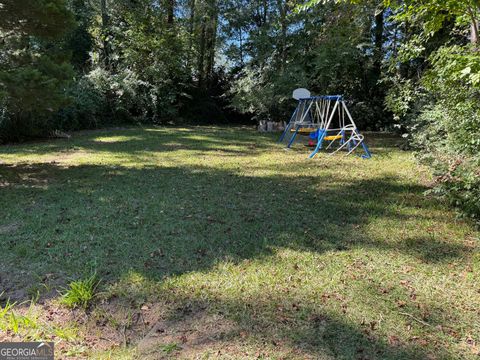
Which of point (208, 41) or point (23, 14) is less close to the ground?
point (208, 41)

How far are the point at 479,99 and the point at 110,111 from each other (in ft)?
42.1

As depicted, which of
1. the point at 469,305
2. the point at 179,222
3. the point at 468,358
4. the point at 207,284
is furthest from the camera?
the point at 179,222

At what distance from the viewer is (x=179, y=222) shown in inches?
150

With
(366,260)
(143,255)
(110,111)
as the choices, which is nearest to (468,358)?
(366,260)

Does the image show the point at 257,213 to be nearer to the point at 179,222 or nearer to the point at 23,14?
the point at 179,222

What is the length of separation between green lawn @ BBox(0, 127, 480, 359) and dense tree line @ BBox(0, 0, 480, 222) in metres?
1.34

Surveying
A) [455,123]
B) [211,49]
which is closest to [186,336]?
→ [455,123]

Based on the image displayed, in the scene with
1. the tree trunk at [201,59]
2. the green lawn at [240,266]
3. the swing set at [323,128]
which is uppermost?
the tree trunk at [201,59]

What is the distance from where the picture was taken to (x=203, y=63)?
58.1 feet

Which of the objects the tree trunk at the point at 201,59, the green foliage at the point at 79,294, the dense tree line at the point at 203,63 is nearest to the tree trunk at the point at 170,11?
the dense tree line at the point at 203,63

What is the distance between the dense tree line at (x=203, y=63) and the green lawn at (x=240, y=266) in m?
1.34

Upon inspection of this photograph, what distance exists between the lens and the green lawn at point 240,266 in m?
2.07

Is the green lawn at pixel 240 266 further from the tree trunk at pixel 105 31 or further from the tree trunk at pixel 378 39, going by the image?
the tree trunk at pixel 105 31

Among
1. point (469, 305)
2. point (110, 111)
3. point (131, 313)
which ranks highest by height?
point (110, 111)
